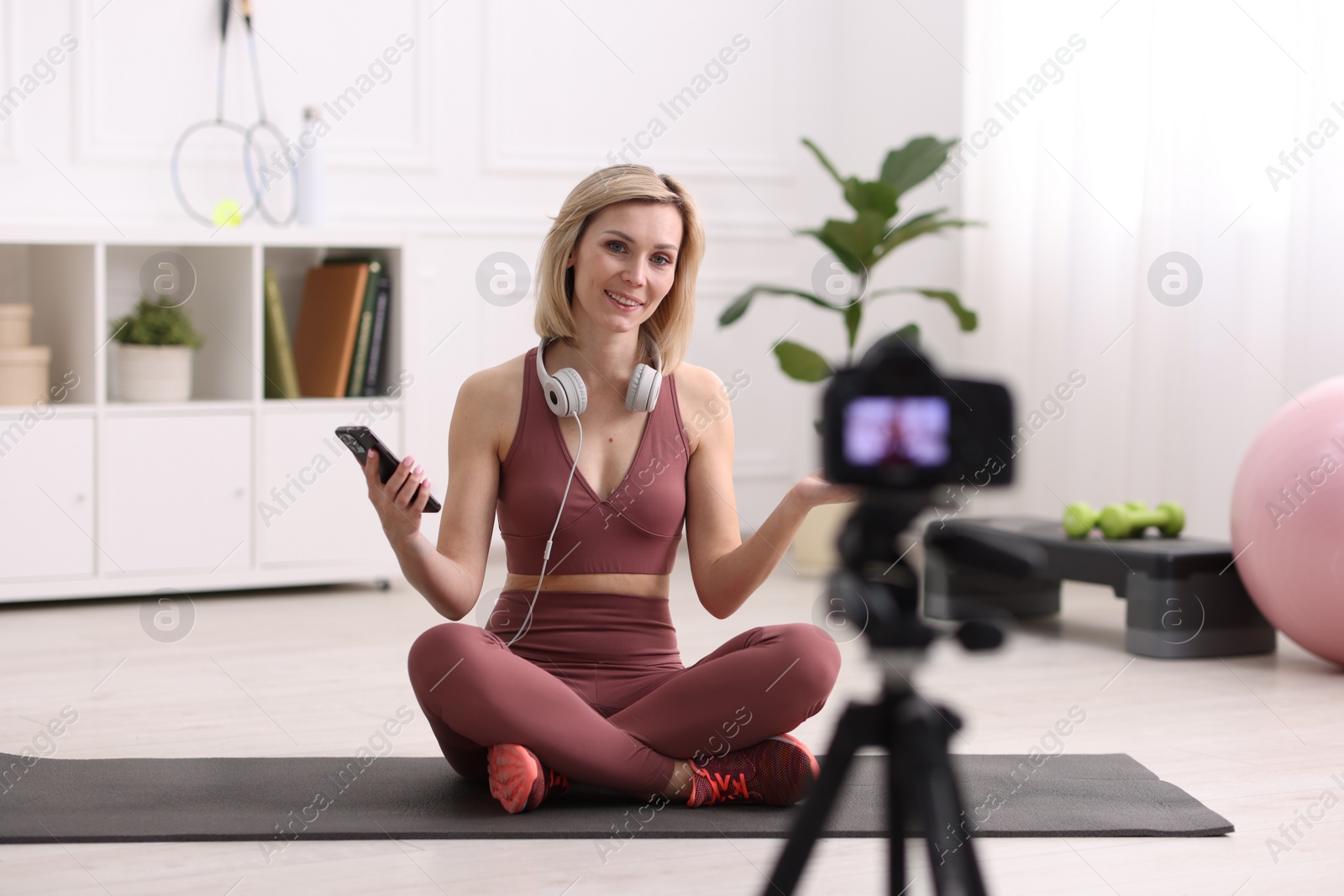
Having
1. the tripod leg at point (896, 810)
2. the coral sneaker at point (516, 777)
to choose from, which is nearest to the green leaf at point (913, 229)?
the coral sneaker at point (516, 777)

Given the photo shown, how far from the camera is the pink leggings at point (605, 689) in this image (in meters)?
1.80

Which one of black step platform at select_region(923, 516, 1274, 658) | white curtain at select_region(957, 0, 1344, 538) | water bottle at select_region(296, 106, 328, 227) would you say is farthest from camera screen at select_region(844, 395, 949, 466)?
water bottle at select_region(296, 106, 328, 227)

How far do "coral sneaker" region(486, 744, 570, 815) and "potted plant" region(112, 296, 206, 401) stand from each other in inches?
79.6

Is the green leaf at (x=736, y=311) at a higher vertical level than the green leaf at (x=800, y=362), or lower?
higher

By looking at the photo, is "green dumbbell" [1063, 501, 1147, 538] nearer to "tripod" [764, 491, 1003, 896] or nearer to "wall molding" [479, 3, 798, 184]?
"wall molding" [479, 3, 798, 184]

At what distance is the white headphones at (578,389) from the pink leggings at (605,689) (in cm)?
25

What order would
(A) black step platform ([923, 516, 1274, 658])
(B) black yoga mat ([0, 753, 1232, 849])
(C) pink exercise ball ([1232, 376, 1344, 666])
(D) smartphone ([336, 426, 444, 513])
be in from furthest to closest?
(A) black step platform ([923, 516, 1274, 658]), (C) pink exercise ball ([1232, 376, 1344, 666]), (B) black yoga mat ([0, 753, 1232, 849]), (D) smartphone ([336, 426, 444, 513])

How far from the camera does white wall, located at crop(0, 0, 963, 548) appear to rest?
376 cm

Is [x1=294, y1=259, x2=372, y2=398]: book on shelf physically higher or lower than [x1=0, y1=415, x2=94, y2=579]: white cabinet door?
higher

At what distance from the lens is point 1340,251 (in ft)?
10.5

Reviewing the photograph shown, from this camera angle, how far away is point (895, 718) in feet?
3.12

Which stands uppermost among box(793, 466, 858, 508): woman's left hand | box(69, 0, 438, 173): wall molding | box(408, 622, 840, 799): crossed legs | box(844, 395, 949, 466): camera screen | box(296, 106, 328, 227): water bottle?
box(69, 0, 438, 173): wall molding

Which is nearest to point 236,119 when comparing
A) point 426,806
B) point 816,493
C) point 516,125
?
point 516,125

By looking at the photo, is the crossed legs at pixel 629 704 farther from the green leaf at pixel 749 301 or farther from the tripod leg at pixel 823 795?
the green leaf at pixel 749 301
